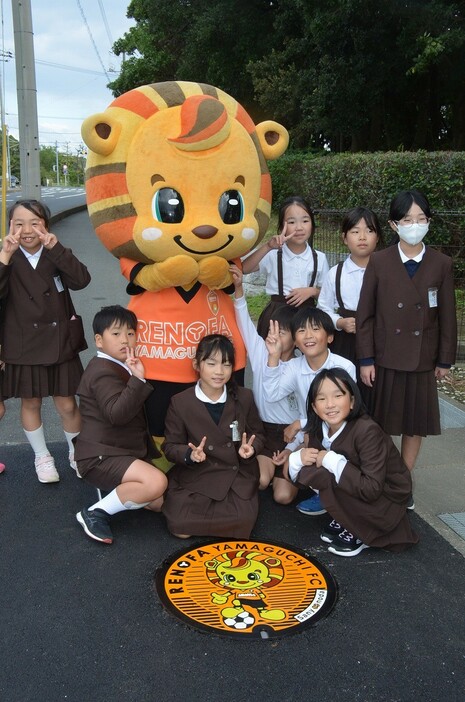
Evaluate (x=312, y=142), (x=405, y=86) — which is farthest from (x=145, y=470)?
(x=312, y=142)

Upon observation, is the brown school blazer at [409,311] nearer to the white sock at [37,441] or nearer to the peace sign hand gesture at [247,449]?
the peace sign hand gesture at [247,449]

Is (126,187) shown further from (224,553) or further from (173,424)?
(224,553)

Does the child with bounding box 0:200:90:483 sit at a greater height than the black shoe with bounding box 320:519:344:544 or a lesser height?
greater

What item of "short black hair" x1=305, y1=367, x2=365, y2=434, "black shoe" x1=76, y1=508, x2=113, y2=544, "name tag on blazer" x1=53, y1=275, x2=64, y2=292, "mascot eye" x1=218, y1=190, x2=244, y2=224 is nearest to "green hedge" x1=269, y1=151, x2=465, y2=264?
"mascot eye" x1=218, y1=190, x2=244, y2=224

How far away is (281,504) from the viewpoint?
3.72m

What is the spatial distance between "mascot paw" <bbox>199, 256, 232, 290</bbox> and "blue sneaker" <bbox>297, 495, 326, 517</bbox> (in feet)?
4.38

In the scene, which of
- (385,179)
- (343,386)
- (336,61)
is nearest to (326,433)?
(343,386)

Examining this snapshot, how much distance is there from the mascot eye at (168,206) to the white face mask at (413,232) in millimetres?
1175

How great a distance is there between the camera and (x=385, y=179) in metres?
8.57

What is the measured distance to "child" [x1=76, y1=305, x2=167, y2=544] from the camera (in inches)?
127

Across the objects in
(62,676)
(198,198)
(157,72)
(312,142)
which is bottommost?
(62,676)

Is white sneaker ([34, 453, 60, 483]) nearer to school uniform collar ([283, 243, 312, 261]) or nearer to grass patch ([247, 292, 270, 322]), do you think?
school uniform collar ([283, 243, 312, 261])

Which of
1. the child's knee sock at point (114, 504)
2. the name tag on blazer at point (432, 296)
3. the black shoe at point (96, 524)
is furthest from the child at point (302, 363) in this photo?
Result: the black shoe at point (96, 524)

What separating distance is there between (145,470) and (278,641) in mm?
1109
